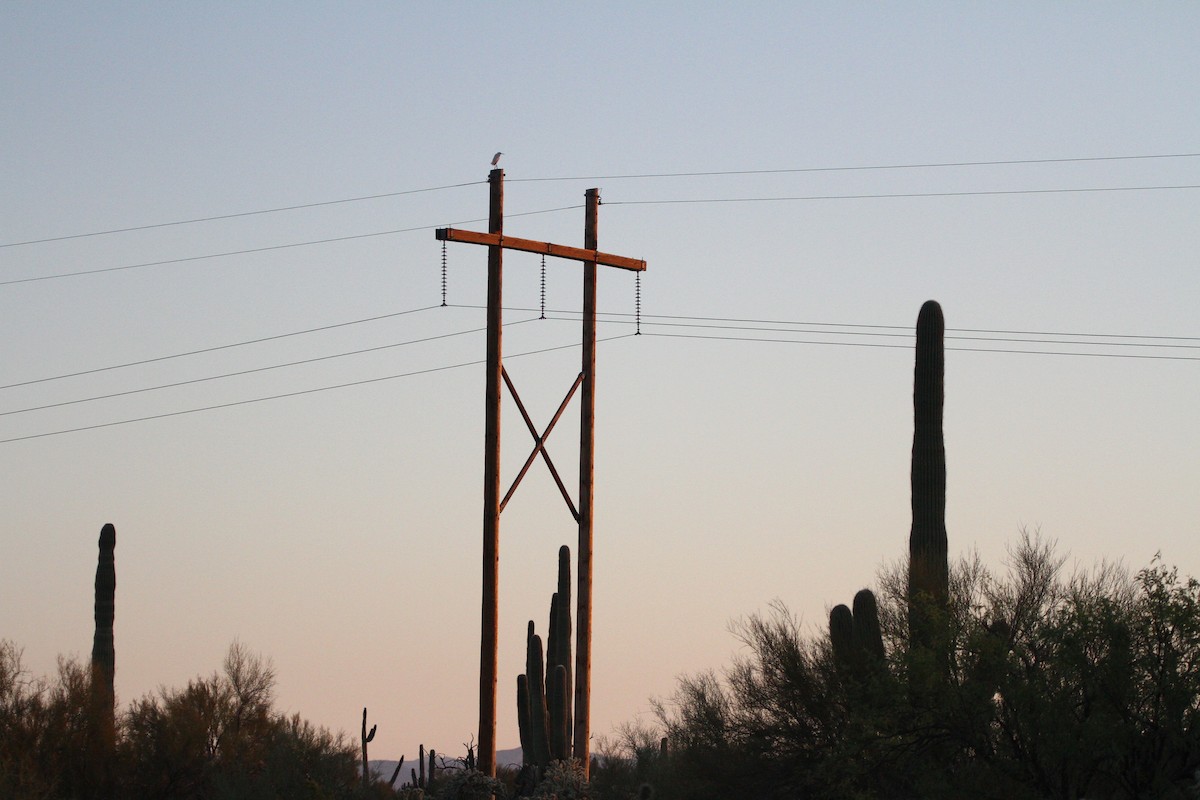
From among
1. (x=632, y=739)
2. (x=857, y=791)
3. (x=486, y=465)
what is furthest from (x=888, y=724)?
(x=632, y=739)

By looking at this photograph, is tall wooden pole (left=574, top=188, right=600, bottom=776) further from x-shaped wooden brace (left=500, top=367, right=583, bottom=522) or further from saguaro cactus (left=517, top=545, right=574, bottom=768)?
saguaro cactus (left=517, top=545, right=574, bottom=768)

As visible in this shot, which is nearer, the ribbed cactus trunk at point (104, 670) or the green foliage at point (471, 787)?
the green foliage at point (471, 787)

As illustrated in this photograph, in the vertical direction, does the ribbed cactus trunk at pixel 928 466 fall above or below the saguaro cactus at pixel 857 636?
above

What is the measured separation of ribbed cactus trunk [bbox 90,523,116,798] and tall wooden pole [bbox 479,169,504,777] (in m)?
16.8

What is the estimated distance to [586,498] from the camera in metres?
30.4

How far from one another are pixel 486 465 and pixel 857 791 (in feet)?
24.7

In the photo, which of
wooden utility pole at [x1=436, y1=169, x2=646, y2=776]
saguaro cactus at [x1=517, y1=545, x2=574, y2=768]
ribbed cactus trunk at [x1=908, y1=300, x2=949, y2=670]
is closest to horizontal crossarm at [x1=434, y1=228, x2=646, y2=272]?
wooden utility pole at [x1=436, y1=169, x2=646, y2=776]

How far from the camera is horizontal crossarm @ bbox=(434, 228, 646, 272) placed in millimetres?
28516

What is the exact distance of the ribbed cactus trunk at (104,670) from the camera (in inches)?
1699

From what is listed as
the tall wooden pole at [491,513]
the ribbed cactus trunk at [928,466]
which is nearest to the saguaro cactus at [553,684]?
the ribbed cactus trunk at [928,466]

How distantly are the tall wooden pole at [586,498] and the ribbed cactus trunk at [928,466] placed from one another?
5.54m

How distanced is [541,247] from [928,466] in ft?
27.8

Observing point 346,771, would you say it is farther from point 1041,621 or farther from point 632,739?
point 1041,621

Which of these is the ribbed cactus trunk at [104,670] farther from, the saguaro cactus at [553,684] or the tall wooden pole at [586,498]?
the tall wooden pole at [586,498]
